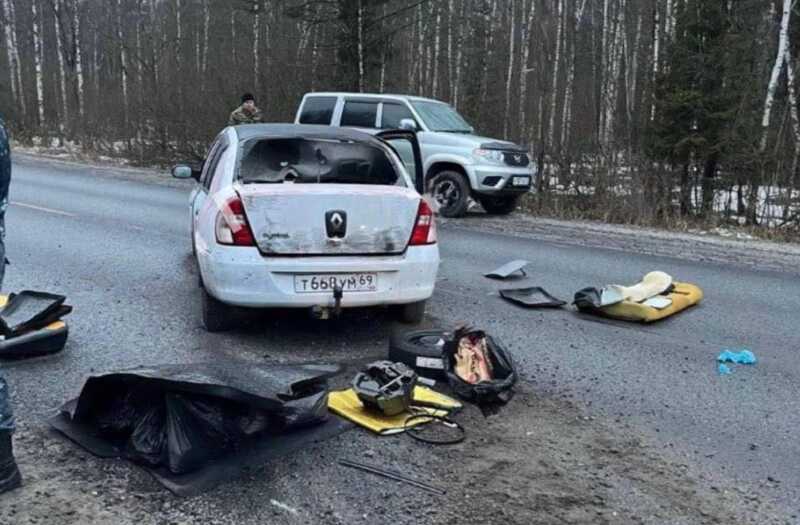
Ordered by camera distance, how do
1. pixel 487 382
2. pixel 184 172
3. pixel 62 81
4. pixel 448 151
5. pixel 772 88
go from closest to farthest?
pixel 487 382, pixel 184 172, pixel 448 151, pixel 772 88, pixel 62 81

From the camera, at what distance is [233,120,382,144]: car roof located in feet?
21.6

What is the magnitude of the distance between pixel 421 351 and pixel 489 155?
9323mm

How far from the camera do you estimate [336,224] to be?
577 cm

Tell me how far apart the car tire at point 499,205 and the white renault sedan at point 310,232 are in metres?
8.81

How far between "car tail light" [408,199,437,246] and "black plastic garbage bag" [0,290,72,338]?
263cm

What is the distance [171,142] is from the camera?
80.3 ft

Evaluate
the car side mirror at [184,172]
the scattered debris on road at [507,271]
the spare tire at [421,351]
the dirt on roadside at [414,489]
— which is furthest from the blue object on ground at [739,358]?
the car side mirror at [184,172]

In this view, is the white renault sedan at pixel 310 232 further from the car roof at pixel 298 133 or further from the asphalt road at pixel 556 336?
the asphalt road at pixel 556 336

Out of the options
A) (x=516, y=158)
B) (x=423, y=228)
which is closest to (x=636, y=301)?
(x=423, y=228)

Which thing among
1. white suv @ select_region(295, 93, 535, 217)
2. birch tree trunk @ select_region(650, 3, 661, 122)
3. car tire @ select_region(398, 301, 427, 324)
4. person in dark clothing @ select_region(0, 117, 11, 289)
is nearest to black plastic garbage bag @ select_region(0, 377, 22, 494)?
person in dark clothing @ select_region(0, 117, 11, 289)

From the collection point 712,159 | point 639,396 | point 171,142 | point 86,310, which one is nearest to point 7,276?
point 86,310

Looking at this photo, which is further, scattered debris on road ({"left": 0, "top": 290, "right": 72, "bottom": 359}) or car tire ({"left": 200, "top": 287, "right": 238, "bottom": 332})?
car tire ({"left": 200, "top": 287, "right": 238, "bottom": 332})

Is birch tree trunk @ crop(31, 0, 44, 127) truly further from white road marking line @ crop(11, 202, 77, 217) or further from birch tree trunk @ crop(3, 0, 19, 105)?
white road marking line @ crop(11, 202, 77, 217)

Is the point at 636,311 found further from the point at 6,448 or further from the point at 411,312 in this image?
the point at 6,448
